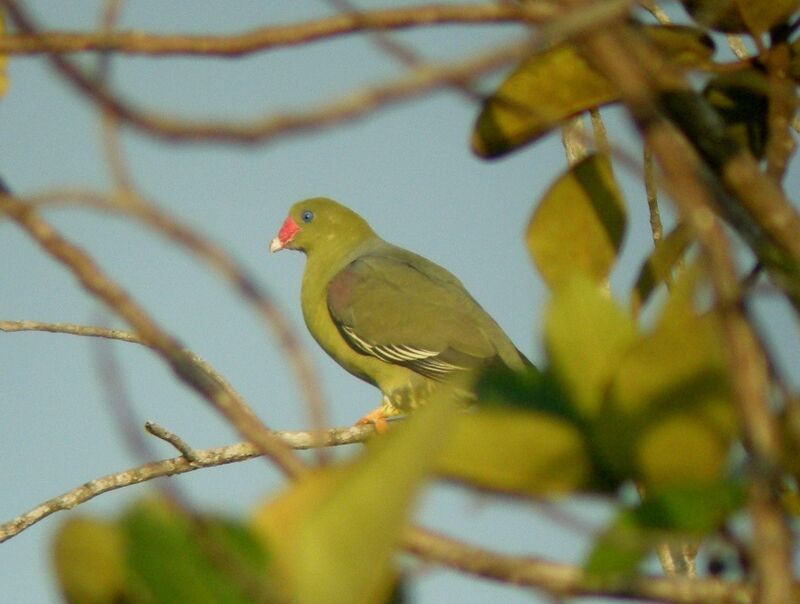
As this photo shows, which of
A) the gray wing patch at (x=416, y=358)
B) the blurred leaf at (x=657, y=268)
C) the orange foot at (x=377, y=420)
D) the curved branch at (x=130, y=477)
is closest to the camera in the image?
the blurred leaf at (x=657, y=268)

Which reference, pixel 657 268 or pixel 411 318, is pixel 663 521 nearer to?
pixel 657 268

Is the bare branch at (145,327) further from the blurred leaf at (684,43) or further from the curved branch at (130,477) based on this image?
the curved branch at (130,477)

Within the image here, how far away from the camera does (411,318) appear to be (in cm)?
466

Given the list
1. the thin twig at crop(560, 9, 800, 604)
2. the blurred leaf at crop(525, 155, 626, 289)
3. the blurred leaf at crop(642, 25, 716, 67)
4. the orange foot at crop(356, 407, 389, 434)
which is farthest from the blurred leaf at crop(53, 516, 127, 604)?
the orange foot at crop(356, 407, 389, 434)

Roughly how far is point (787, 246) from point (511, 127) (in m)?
0.26

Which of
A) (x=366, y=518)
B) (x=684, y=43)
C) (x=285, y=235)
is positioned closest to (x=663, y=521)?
(x=366, y=518)

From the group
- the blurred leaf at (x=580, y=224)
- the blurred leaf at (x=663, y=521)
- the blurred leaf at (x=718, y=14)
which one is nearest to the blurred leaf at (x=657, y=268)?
the blurred leaf at (x=580, y=224)

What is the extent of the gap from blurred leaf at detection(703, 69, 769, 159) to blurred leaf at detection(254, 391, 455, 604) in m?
0.48

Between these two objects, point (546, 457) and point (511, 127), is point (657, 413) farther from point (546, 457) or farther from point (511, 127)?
point (511, 127)

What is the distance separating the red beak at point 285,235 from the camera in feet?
17.9

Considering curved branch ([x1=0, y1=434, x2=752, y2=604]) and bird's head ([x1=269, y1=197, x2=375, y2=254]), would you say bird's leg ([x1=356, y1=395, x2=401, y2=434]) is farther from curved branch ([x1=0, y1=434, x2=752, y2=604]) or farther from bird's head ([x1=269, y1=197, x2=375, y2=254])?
curved branch ([x1=0, y1=434, x2=752, y2=604])

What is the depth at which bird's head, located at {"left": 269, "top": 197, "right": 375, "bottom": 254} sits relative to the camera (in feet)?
17.9

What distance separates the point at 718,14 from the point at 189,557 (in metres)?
0.54

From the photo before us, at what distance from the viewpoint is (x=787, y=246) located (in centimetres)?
53
